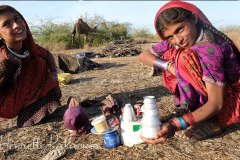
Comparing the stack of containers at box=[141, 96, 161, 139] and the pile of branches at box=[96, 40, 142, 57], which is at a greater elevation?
the stack of containers at box=[141, 96, 161, 139]

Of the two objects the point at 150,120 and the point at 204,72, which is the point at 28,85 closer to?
the point at 150,120

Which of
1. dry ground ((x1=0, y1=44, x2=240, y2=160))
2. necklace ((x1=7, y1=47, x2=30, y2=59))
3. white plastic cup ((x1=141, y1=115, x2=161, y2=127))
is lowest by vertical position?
dry ground ((x1=0, y1=44, x2=240, y2=160))

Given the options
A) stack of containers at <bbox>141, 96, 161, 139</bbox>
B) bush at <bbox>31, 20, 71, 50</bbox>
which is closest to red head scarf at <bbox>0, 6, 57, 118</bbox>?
stack of containers at <bbox>141, 96, 161, 139</bbox>

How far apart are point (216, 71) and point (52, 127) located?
6.06 feet

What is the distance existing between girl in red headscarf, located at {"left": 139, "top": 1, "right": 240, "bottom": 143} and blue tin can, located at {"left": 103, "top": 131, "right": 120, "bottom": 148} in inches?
13.0

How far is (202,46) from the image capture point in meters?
2.72

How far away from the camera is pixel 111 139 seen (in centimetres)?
294

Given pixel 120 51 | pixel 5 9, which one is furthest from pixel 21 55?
pixel 120 51

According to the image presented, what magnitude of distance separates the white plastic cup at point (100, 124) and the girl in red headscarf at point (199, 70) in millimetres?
403

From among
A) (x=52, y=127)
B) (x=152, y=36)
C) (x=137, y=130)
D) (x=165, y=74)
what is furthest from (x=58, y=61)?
(x=152, y=36)

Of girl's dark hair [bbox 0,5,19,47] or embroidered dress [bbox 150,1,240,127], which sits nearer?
embroidered dress [bbox 150,1,240,127]

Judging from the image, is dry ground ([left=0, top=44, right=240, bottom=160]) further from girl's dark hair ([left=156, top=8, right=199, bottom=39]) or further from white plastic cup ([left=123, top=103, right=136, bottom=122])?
girl's dark hair ([left=156, top=8, right=199, bottom=39])

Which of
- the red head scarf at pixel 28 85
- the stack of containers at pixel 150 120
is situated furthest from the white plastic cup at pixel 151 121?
the red head scarf at pixel 28 85

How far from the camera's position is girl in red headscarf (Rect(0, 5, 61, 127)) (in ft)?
11.7
